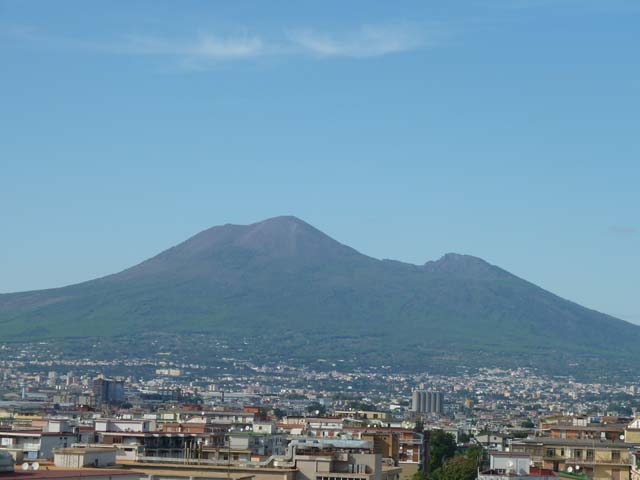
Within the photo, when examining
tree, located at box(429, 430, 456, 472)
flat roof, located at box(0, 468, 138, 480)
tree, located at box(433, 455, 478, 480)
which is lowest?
flat roof, located at box(0, 468, 138, 480)

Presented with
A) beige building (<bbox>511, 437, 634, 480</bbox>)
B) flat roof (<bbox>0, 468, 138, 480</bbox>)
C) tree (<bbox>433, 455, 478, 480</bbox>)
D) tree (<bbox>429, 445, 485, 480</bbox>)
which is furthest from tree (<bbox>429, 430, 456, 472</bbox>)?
flat roof (<bbox>0, 468, 138, 480</bbox>)

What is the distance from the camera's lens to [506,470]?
174ft

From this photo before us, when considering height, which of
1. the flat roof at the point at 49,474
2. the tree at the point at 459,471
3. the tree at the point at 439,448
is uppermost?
the tree at the point at 439,448

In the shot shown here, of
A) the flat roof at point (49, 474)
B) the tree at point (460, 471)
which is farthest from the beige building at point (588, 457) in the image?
the flat roof at point (49, 474)

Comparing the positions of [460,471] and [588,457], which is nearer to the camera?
[588,457]

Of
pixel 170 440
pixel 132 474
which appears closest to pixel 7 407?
pixel 170 440

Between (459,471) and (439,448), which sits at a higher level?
(439,448)

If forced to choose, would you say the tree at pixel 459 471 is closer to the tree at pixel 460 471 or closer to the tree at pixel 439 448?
the tree at pixel 460 471

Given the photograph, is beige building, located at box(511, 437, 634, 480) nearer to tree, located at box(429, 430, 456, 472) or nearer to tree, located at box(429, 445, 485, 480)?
tree, located at box(429, 445, 485, 480)

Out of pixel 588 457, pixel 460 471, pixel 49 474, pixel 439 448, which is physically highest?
pixel 439 448

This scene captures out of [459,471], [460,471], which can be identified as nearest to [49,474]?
[460,471]

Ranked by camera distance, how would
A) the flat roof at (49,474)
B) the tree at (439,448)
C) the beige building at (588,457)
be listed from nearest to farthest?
the flat roof at (49,474)
the beige building at (588,457)
the tree at (439,448)

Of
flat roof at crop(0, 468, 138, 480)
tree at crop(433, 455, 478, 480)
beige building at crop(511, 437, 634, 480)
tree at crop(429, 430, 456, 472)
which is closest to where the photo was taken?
A: flat roof at crop(0, 468, 138, 480)

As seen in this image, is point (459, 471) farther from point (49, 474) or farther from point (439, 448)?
point (49, 474)
